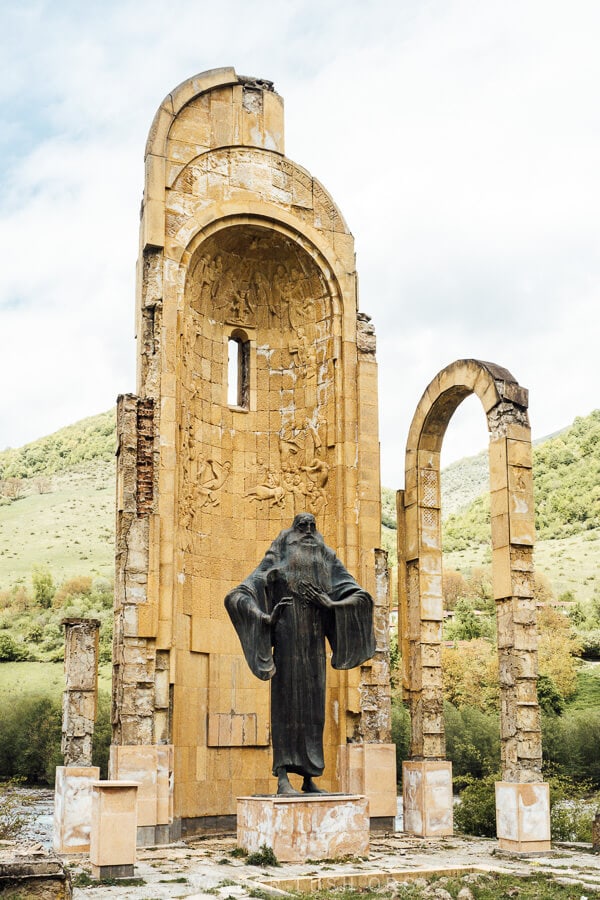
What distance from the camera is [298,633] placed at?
11617mm

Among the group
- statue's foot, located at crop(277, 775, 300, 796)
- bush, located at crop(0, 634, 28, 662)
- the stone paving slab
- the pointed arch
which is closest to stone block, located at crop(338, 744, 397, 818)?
the pointed arch

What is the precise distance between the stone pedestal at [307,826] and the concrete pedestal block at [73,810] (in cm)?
237

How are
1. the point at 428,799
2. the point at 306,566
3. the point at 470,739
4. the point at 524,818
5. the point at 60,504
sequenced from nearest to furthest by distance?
the point at 306,566
the point at 524,818
the point at 428,799
the point at 470,739
the point at 60,504

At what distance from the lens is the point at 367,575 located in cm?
1597

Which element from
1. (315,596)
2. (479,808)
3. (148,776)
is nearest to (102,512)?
(148,776)

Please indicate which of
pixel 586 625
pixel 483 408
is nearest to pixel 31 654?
pixel 586 625

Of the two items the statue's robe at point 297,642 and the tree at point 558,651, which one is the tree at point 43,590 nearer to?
the tree at point 558,651

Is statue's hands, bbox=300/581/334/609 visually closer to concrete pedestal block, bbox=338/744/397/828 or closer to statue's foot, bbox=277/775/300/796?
statue's foot, bbox=277/775/300/796

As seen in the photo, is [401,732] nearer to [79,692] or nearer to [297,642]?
[79,692]

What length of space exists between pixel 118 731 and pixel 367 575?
176 inches

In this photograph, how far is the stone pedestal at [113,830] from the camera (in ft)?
32.9

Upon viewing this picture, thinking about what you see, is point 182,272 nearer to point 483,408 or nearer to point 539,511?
point 483,408

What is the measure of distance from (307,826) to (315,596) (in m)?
2.45

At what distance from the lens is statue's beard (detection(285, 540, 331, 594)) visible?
11742mm
